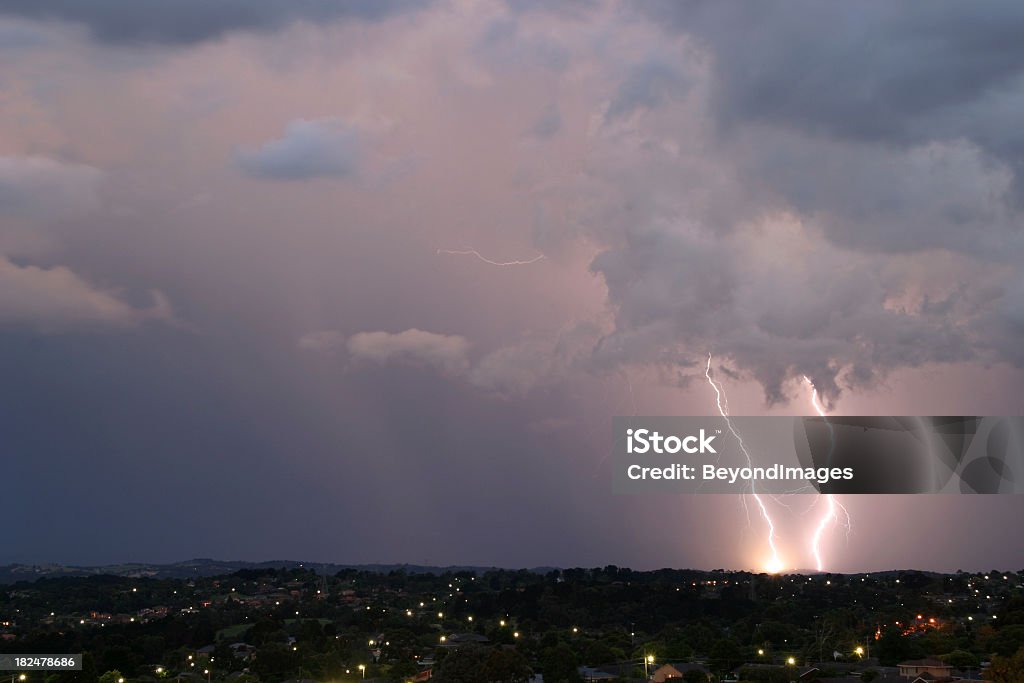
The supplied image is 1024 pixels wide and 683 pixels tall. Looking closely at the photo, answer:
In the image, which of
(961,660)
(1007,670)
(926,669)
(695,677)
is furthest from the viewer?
(961,660)

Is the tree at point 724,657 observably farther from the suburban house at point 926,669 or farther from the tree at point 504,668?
the tree at point 504,668

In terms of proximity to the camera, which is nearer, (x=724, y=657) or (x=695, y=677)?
(x=695, y=677)

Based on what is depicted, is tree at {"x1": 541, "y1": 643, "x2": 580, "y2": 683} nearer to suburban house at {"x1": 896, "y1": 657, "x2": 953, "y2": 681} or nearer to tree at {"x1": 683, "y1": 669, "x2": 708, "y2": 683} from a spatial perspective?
tree at {"x1": 683, "y1": 669, "x2": 708, "y2": 683}

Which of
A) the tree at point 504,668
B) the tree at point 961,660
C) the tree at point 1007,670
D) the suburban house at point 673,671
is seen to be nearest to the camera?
the tree at point 1007,670

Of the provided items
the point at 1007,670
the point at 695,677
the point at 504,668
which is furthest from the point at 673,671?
the point at 1007,670

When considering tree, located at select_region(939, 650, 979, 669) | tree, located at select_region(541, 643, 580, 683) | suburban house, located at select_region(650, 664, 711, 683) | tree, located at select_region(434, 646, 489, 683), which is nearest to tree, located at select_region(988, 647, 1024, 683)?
tree, located at select_region(939, 650, 979, 669)

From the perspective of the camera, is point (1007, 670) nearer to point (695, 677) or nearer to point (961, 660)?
point (695, 677)

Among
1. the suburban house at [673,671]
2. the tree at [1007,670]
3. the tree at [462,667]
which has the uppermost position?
the tree at [1007,670]

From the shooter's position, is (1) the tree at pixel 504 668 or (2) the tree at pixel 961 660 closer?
(1) the tree at pixel 504 668

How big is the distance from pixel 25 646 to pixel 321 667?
64.0ft

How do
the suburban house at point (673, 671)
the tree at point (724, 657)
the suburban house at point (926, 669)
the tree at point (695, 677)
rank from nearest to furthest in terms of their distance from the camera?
the tree at point (695, 677) → the suburban house at point (926, 669) → the suburban house at point (673, 671) → the tree at point (724, 657)

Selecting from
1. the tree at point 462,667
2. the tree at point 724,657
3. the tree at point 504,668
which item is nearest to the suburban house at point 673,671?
the tree at point 724,657

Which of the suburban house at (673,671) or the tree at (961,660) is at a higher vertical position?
the tree at (961,660)

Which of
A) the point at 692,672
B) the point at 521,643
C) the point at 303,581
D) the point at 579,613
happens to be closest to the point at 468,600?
the point at 579,613
